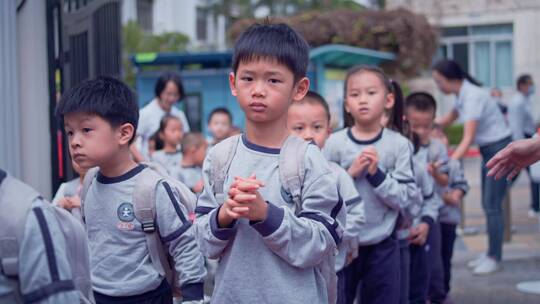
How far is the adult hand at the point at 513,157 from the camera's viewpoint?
141 inches

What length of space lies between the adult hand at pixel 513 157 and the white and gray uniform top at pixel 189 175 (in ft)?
10.2

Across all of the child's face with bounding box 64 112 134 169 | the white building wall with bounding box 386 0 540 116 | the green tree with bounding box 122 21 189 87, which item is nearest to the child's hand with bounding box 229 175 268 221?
the child's face with bounding box 64 112 134 169

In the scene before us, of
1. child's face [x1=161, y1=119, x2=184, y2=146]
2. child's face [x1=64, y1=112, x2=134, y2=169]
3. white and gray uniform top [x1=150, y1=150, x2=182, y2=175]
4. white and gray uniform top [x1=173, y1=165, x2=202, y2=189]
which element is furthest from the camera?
child's face [x1=161, y1=119, x2=184, y2=146]

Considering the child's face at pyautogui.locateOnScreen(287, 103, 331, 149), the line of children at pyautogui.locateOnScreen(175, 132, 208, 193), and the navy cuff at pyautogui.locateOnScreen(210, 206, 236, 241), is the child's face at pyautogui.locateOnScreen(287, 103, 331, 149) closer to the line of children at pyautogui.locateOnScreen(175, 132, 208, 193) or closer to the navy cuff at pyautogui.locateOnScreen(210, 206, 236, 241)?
the navy cuff at pyautogui.locateOnScreen(210, 206, 236, 241)

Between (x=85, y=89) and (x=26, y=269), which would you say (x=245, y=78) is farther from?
(x=26, y=269)

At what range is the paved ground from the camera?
668 cm

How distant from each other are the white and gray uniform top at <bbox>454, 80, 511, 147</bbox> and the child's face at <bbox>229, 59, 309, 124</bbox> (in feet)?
15.4

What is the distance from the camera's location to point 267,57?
2754 millimetres

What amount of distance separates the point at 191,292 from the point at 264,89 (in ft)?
3.09

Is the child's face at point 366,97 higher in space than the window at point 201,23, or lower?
lower

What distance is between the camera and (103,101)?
10.5ft

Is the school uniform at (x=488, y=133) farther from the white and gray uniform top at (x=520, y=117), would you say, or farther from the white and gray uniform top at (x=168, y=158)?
the white and gray uniform top at (x=520, y=117)

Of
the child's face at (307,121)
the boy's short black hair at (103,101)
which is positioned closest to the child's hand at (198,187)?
the child's face at (307,121)

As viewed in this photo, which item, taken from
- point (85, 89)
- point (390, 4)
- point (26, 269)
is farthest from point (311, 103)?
point (390, 4)
